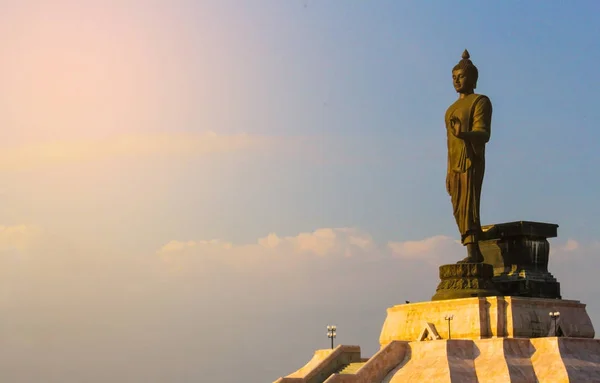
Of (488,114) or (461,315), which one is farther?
(488,114)

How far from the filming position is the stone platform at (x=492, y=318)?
36.0m

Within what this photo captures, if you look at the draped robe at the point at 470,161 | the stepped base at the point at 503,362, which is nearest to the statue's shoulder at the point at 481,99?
the draped robe at the point at 470,161

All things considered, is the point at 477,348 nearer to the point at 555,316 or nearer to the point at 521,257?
the point at 555,316

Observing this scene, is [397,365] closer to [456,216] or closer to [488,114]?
[456,216]

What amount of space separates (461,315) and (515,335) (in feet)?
6.62

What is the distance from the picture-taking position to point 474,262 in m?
38.7

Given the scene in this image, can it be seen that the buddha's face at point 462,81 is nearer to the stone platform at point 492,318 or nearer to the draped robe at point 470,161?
the draped robe at point 470,161

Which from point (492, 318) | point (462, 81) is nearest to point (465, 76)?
point (462, 81)

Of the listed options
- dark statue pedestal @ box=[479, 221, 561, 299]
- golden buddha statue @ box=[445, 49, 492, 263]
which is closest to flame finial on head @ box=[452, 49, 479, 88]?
golden buddha statue @ box=[445, 49, 492, 263]

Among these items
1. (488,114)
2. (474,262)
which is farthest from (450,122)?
(474,262)

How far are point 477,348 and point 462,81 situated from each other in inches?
417

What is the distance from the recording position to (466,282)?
124 feet

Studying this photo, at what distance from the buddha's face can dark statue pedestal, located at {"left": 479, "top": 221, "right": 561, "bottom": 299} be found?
524 centimetres

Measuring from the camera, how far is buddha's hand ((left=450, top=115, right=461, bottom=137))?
38719mm
